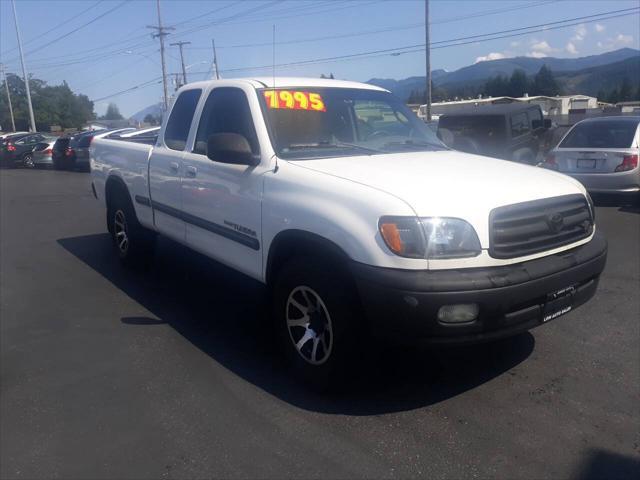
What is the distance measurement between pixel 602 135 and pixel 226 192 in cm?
810

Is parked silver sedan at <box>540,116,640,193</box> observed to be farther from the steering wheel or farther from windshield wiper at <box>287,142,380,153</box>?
windshield wiper at <box>287,142,380,153</box>

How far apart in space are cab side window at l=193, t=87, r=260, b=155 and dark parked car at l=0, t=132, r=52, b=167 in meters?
24.9

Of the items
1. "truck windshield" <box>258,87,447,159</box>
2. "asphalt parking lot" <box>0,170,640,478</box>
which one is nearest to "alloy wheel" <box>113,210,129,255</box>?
"asphalt parking lot" <box>0,170,640,478</box>

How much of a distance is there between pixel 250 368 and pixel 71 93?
107 metres

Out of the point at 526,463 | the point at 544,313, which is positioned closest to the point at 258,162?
the point at 544,313

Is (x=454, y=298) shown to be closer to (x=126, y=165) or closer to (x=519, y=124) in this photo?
(x=126, y=165)

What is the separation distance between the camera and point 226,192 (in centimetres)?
434

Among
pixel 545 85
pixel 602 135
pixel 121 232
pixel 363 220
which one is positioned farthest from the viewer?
pixel 545 85

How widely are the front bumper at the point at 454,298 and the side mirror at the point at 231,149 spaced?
1.30 metres

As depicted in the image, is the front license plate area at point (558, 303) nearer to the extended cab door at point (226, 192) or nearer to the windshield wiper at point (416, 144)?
the windshield wiper at point (416, 144)

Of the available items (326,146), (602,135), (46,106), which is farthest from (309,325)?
(46,106)

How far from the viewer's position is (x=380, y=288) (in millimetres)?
3084

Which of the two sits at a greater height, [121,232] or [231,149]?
[231,149]

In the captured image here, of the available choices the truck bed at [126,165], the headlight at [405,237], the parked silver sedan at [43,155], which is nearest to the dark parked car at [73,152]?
the parked silver sedan at [43,155]
